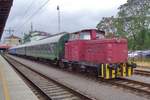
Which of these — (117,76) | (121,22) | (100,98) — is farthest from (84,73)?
(121,22)

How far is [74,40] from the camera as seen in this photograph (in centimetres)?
2294

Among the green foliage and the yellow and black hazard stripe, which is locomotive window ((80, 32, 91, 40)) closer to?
the yellow and black hazard stripe

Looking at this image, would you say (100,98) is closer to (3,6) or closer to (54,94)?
(54,94)

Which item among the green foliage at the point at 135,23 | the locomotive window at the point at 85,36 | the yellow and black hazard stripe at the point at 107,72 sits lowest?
the yellow and black hazard stripe at the point at 107,72

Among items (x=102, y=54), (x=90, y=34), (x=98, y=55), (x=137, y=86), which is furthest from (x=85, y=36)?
(x=137, y=86)

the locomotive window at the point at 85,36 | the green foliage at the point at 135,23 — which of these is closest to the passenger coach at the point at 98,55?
the locomotive window at the point at 85,36

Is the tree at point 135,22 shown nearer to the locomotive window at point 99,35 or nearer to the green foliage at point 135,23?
the green foliage at point 135,23

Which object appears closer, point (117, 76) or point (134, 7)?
point (117, 76)

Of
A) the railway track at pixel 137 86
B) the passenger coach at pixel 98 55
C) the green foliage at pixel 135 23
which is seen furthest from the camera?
the green foliage at pixel 135 23

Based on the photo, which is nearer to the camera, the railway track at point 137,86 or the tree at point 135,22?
the railway track at point 137,86

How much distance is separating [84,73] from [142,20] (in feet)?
154

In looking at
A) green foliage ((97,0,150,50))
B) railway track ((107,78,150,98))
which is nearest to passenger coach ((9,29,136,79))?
railway track ((107,78,150,98))

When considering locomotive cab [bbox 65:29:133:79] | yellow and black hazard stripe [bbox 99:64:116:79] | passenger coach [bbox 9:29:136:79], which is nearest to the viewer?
yellow and black hazard stripe [bbox 99:64:116:79]

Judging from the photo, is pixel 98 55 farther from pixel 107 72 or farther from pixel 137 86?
pixel 137 86
